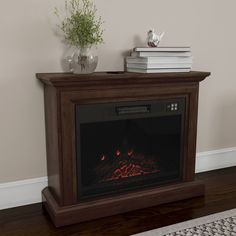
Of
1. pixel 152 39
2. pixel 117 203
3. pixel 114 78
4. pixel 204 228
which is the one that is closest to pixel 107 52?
pixel 152 39

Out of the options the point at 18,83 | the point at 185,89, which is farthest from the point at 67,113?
the point at 185,89

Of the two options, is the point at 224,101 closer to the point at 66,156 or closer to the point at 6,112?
the point at 66,156

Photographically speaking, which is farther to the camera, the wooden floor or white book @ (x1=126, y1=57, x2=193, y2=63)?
white book @ (x1=126, y1=57, x2=193, y2=63)

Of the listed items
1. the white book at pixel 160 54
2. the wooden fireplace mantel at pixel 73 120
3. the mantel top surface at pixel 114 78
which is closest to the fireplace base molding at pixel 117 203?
the wooden fireplace mantel at pixel 73 120

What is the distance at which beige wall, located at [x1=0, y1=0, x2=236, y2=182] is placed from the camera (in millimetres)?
1820

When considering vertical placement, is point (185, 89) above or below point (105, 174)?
above

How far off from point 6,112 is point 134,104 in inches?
27.7

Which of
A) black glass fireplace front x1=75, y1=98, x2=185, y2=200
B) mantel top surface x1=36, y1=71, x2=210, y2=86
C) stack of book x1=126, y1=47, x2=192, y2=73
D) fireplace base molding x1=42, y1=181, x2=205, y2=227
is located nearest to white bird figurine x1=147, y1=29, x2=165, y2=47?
stack of book x1=126, y1=47, x2=192, y2=73

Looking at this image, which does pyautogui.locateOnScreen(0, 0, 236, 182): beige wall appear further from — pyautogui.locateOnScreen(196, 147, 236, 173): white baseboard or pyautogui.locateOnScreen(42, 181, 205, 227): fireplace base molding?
pyautogui.locateOnScreen(42, 181, 205, 227): fireplace base molding

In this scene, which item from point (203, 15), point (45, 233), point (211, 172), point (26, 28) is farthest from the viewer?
point (211, 172)

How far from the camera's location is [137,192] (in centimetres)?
195

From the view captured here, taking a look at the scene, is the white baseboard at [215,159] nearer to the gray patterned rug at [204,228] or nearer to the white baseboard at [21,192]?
the gray patterned rug at [204,228]

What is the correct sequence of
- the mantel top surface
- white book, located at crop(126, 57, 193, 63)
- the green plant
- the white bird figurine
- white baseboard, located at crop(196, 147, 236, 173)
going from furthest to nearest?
1. white baseboard, located at crop(196, 147, 236, 173)
2. the white bird figurine
3. white book, located at crop(126, 57, 193, 63)
4. the green plant
5. the mantel top surface

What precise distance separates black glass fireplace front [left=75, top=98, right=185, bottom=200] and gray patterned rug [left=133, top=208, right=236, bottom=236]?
0.32 m
